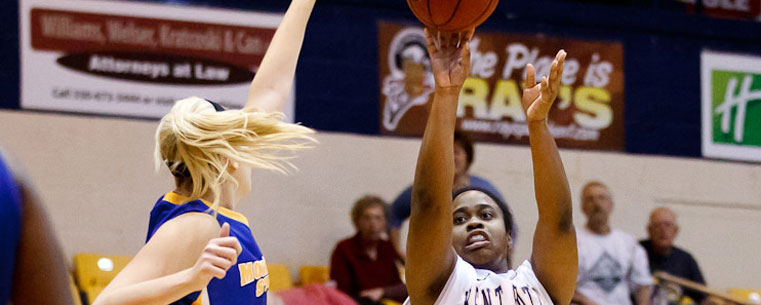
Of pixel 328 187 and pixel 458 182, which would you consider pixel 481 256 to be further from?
pixel 328 187

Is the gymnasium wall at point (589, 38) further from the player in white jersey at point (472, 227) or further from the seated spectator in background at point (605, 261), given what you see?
the player in white jersey at point (472, 227)

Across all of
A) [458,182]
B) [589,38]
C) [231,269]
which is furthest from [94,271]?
[589,38]

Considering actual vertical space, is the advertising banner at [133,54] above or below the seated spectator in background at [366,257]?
above

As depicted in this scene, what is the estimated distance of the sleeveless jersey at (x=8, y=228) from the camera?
5.00 feet

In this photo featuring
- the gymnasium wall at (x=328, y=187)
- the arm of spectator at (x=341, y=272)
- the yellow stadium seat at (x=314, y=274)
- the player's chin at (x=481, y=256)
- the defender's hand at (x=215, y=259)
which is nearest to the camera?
the defender's hand at (x=215, y=259)

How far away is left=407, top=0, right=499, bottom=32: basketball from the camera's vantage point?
10.3ft

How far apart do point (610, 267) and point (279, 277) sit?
2.17 m

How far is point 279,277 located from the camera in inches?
275

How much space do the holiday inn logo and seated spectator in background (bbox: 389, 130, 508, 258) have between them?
9.58 ft

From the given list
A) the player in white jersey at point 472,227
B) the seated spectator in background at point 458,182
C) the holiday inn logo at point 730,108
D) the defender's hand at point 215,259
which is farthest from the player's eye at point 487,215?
the holiday inn logo at point 730,108

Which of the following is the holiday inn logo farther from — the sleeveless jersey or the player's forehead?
the sleeveless jersey

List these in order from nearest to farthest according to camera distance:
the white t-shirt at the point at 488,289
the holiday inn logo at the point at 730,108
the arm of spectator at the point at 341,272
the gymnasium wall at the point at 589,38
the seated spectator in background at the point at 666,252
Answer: the white t-shirt at the point at 488,289, the arm of spectator at the point at 341,272, the seated spectator in background at the point at 666,252, the gymnasium wall at the point at 589,38, the holiday inn logo at the point at 730,108

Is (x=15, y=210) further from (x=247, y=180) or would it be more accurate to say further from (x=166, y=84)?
(x=166, y=84)

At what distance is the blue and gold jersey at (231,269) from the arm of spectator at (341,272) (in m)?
3.60
